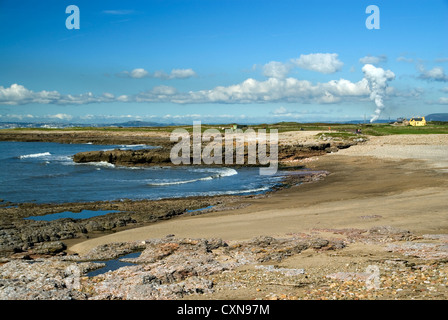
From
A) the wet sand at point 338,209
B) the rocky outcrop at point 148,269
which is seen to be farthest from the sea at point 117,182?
the rocky outcrop at point 148,269

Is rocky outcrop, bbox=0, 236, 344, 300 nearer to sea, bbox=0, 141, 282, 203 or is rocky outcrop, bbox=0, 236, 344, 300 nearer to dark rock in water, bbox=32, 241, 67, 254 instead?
dark rock in water, bbox=32, 241, 67, 254

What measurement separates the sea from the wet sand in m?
5.81

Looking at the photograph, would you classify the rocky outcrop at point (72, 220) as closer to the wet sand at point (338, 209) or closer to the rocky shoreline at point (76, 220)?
the rocky shoreline at point (76, 220)

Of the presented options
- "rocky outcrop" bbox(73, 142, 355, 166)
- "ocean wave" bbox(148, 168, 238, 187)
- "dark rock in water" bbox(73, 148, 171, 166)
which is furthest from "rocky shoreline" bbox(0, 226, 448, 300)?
"dark rock in water" bbox(73, 148, 171, 166)

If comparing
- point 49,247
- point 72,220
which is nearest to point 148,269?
point 49,247

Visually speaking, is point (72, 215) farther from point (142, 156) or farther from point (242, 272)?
point (142, 156)

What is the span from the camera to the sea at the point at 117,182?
29.3 m

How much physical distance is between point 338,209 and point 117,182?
21.9 meters

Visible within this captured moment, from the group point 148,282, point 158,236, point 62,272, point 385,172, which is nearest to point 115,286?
point 148,282

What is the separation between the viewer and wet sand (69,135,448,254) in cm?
1712

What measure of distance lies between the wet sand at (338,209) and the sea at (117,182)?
19.0 ft

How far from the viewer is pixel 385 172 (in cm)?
3681

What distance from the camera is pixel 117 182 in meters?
35.8
